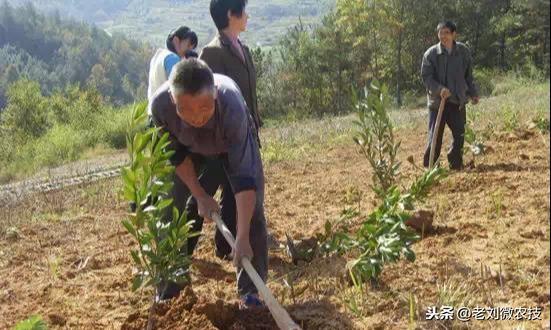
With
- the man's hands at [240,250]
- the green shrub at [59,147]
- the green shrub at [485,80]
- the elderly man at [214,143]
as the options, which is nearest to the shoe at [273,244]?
the elderly man at [214,143]

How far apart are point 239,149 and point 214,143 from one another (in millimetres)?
208

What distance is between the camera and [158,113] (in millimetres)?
2902

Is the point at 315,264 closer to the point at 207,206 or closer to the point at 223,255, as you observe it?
the point at 223,255

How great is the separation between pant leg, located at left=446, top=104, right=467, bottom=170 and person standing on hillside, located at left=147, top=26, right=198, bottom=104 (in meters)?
2.78

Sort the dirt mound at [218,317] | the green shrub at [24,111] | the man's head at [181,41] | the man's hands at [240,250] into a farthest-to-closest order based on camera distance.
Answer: the green shrub at [24,111]
the man's head at [181,41]
the dirt mound at [218,317]
the man's hands at [240,250]

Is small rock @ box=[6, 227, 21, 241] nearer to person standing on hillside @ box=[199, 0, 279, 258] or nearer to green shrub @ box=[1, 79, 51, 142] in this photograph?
person standing on hillside @ box=[199, 0, 279, 258]

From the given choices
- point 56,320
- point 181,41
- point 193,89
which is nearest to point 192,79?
point 193,89

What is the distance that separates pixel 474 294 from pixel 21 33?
427 feet

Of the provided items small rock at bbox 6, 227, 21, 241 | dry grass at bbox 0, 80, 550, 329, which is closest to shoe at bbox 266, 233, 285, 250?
dry grass at bbox 0, 80, 550, 329

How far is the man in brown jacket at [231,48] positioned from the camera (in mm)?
3627

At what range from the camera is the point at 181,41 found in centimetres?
436

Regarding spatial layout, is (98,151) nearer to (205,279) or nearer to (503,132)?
(503,132)

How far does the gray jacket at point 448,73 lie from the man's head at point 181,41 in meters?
2.55

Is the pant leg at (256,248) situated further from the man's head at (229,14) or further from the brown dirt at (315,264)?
the man's head at (229,14)
